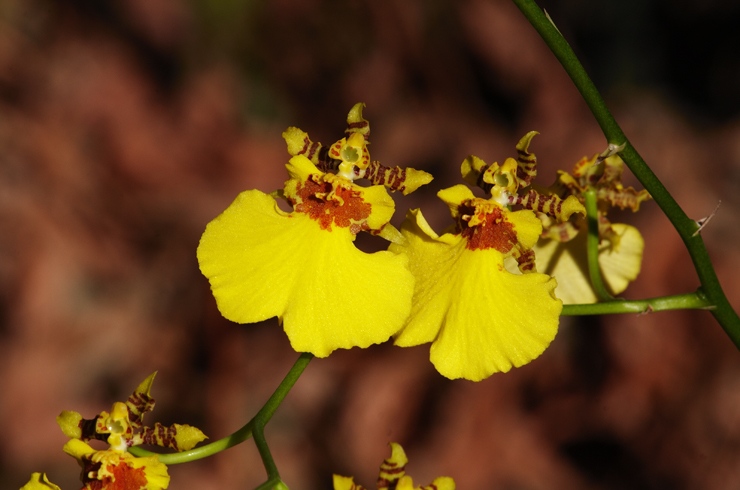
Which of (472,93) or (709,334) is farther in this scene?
(472,93)

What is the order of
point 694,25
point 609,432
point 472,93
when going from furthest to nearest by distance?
point 472,93 < point 609,432 < point 694,25

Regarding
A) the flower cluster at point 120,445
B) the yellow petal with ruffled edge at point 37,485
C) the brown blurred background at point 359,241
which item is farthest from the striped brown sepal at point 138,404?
the brown blurred background at point 359,241

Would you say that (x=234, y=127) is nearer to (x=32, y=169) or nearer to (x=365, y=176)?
(x=32, y=169)

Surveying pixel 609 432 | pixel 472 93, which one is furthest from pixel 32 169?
pixel 609 432

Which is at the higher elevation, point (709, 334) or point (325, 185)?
point (325, 185)

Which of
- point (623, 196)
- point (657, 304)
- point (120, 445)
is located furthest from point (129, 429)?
point (623, 196)

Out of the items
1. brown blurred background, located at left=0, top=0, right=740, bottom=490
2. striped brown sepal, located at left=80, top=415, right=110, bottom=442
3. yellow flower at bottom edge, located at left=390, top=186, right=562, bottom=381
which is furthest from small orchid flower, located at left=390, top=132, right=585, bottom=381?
brown blurred background, located at left=0, top=0, right=740, bottom=490

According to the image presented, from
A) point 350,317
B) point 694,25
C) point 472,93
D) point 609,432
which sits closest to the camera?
point 350,317

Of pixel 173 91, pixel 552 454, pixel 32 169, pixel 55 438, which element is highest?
pixel 173 91
